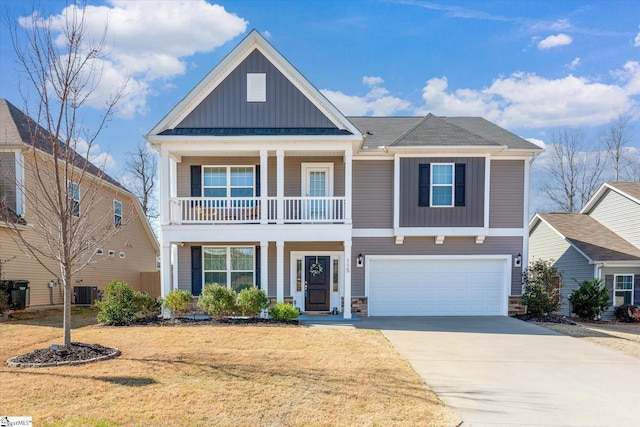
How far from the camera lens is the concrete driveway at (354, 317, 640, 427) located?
17.1ft

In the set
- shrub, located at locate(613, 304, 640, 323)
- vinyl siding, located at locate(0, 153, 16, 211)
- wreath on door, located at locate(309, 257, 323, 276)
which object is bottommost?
shrub, located at locate(613, 304, 640, 323)

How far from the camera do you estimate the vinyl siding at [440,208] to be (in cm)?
1314

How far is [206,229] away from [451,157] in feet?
27.4

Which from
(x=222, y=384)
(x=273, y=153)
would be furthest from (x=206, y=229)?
(x=222, y=384)

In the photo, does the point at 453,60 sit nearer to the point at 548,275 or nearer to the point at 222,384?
the point at 548,275

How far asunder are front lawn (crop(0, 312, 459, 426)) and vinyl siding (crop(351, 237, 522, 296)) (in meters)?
4.83

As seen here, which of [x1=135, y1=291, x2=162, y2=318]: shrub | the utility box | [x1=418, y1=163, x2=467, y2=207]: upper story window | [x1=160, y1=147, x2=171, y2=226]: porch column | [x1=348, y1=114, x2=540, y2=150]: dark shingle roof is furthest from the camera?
the utility box

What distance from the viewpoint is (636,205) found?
53.6 ft

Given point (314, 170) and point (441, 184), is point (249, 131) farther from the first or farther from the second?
point (441, 184)

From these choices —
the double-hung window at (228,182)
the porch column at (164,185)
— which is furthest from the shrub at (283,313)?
the double-hung window at (228,182)

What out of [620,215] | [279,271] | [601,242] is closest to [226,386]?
[279,271]

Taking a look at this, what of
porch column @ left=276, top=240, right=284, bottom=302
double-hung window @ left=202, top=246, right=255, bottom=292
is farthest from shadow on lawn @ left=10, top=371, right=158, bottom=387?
double-hung window @ left=202, top=246, right=255, bottom=292

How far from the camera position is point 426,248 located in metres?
13.6

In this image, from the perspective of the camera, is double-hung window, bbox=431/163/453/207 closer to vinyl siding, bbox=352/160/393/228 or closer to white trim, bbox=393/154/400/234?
white trim, bbox=393/154/400/234
